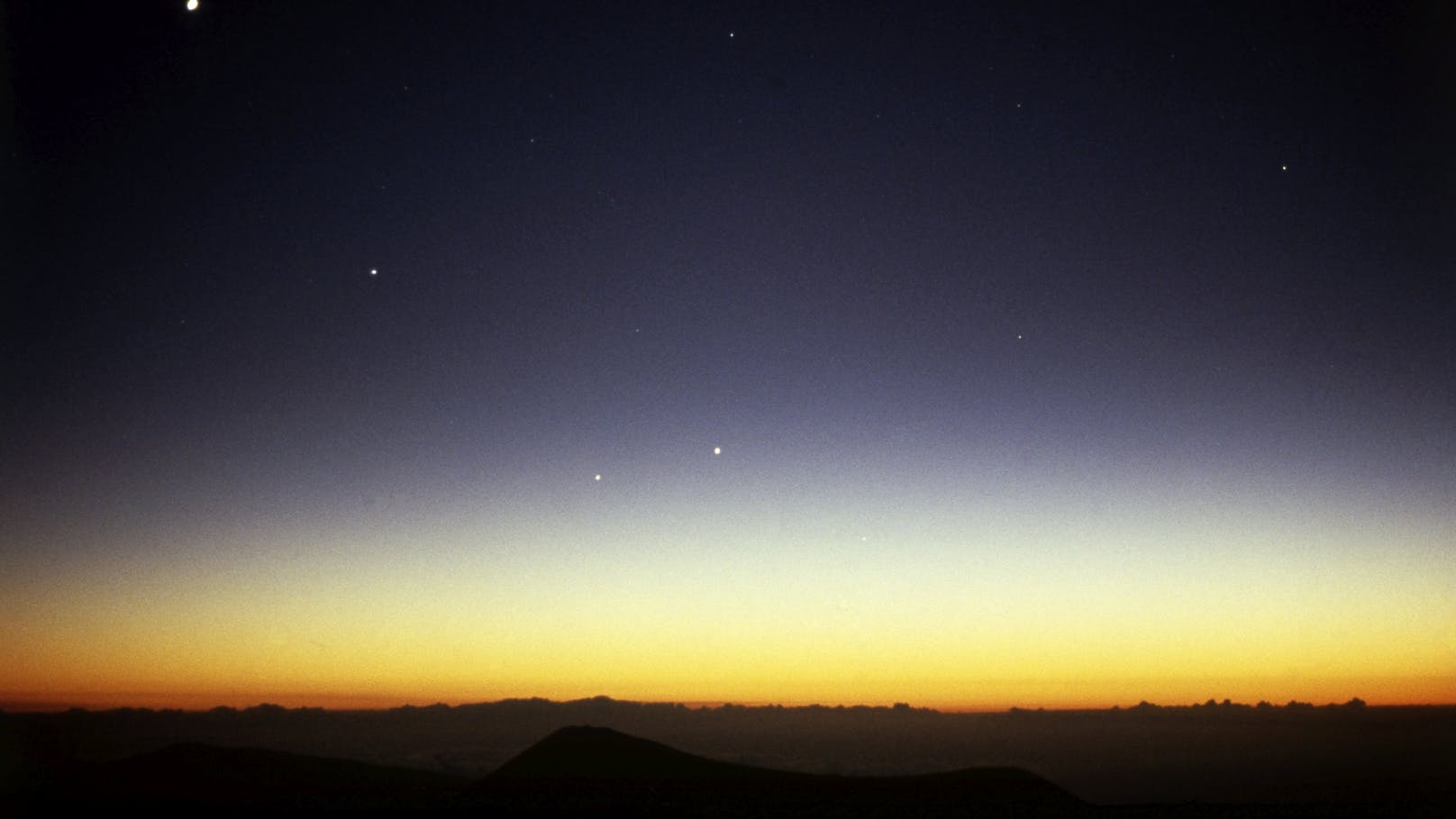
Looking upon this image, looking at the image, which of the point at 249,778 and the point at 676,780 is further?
Answer: the point at 249,778

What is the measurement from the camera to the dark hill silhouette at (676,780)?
6806cm

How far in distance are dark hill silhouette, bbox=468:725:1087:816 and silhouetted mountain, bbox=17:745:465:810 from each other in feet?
25.6

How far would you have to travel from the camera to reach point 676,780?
271 feet

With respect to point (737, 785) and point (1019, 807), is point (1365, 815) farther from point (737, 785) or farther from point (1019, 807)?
point (737, 785)

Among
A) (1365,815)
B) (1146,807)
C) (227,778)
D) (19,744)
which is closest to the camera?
(1365,815)

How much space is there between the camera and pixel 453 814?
31.0 metres

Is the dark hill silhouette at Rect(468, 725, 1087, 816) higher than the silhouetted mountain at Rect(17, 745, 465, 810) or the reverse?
higher

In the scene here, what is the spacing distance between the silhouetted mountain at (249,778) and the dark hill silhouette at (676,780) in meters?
7.81

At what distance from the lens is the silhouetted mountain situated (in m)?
82.9

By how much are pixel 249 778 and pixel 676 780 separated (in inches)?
1723

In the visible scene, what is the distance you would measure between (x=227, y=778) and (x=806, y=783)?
58.4m

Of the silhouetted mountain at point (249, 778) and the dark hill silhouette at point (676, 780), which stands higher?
the dark hill silhouette at point (676, 780)

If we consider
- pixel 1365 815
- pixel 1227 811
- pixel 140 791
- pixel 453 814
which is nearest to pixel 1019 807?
pixel 1227 811

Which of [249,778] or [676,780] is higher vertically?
[676,780]
